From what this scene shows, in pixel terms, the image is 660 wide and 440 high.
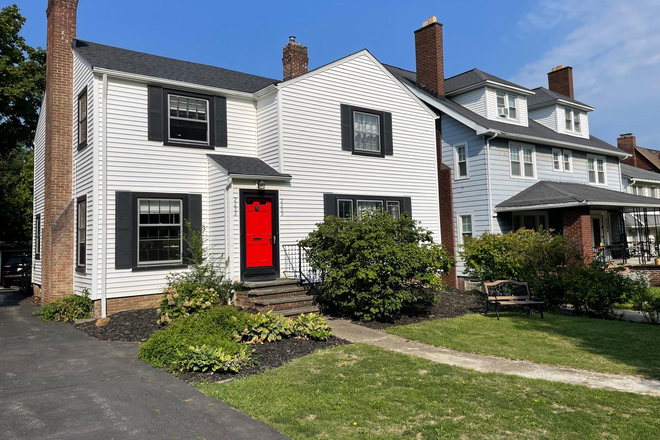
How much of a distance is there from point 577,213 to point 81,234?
16.3 meters

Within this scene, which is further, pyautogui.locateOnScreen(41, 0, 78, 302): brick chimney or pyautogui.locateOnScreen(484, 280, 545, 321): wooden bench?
pyautogui.locateOnScreen(41, 0, 78, 302): brick chimney

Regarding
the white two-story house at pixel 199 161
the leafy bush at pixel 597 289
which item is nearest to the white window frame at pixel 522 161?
the white two-story house at pixel 199 161

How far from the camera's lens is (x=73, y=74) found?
43.7ft

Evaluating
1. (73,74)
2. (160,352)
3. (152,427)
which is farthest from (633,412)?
(73,74)

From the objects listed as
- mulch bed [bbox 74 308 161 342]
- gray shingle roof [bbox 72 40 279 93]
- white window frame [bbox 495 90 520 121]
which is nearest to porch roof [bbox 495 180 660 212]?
white window frame [bbox 495 90 520 121]

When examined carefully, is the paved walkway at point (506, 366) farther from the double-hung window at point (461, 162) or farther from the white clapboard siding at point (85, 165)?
the double-hung window at point (461, 162)

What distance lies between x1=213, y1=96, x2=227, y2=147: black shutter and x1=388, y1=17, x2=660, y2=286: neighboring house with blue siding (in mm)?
9020

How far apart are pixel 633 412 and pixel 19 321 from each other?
12409 mm

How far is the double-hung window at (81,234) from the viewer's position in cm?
1203

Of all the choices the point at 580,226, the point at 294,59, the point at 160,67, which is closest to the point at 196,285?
the point at 160,67

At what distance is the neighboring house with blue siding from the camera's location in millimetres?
18000

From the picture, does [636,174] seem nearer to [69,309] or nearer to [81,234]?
[81,234]

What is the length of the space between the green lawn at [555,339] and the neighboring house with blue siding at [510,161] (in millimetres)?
6832

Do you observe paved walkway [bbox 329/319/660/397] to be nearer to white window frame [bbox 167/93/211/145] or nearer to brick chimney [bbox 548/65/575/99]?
white window frame [bbox 167/93/211/145]
